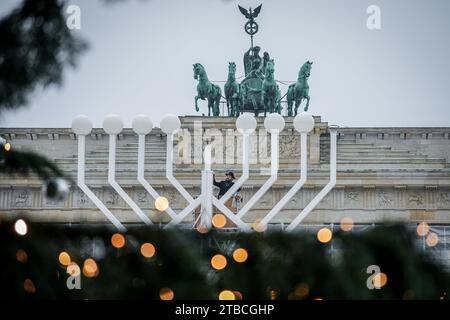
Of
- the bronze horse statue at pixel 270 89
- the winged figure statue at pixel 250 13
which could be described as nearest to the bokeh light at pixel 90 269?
the bronze horse statue at pixel 270 89

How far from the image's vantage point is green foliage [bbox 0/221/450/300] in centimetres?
97

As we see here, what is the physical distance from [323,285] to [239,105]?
20.1 metres

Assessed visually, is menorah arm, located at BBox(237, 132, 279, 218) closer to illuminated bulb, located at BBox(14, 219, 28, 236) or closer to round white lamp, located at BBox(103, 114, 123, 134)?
round white lamp, located at BBox(103, 114, 123, 134)

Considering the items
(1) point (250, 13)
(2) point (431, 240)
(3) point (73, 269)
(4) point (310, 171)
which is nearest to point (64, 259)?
(3) point (73, 269)

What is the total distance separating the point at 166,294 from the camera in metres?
0.98

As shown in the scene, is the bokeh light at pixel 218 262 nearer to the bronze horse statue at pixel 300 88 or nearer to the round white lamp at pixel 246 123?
the round white lamp at pixel 246 123

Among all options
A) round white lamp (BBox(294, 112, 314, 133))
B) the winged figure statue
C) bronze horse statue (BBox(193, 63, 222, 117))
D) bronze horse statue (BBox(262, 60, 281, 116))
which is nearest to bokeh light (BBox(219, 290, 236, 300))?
round white lamp (BBox(294, 112, 314, 133))

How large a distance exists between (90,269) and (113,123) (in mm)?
6266

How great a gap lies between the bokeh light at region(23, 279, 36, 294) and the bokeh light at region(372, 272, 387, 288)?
13.3 inches

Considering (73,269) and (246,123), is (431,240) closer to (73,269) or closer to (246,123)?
(73,269)

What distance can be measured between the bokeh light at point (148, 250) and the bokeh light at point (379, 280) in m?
0.22
